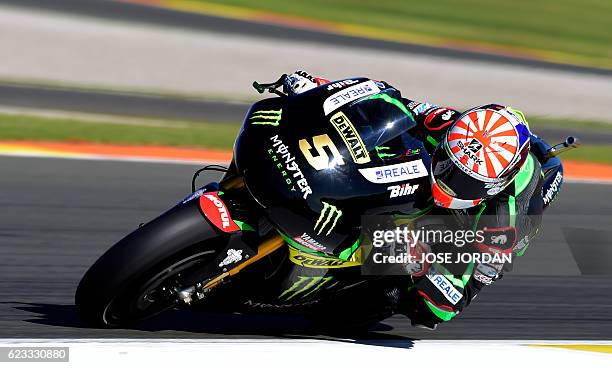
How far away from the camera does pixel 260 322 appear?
5035mm


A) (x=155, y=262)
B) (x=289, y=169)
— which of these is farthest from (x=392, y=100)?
(x=155, y=262)

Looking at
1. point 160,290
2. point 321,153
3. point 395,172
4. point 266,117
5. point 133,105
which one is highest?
point 266,117

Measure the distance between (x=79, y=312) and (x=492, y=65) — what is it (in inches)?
485

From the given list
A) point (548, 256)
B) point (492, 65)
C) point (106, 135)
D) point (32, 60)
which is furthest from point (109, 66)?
point (548, 256)

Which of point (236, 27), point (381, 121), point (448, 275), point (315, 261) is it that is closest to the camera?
point (381, 121)

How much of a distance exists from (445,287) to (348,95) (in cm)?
101

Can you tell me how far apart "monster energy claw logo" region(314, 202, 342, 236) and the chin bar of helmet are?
1.14 metres

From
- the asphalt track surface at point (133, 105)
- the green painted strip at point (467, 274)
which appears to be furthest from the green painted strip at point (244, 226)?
the asphalt track surface at point (133, 105)

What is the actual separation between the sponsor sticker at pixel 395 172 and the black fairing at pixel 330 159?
0.7 inches

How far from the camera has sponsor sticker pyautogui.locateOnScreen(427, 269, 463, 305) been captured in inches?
173

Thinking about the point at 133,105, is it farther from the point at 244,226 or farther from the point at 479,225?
the point at 479,225

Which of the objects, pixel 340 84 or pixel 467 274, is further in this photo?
pixel 467 274

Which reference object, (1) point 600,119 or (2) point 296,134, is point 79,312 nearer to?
(2) point 296,134

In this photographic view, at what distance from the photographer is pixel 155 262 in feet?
13.6
